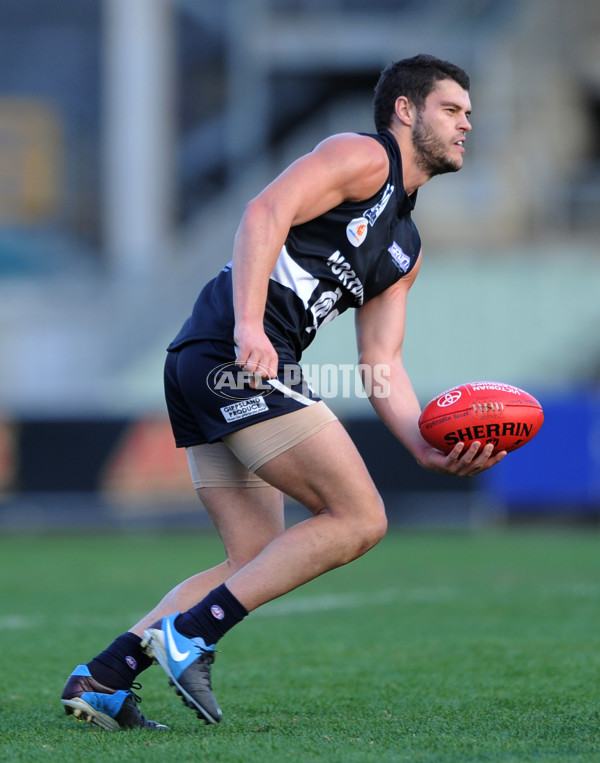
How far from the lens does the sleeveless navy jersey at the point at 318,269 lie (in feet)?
14.0

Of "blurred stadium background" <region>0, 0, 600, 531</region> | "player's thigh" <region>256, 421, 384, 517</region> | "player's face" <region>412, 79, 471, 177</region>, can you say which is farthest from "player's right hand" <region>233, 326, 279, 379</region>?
"blurred stadium background" <region>0, 0, 600, 531</region>

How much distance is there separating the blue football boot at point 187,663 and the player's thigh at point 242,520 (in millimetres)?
442

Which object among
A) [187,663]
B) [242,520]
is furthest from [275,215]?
[187,663]

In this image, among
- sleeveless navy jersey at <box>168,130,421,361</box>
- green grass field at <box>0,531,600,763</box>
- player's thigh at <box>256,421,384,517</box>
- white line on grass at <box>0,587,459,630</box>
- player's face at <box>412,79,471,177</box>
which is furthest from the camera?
white line on grass at <box>0,587,459,630</box>

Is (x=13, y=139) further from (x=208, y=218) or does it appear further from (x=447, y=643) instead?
(x=447, y=643)

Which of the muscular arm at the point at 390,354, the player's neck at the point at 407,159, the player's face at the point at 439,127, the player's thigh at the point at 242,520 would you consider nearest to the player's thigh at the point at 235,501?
the player's thigh at the point at 242,520

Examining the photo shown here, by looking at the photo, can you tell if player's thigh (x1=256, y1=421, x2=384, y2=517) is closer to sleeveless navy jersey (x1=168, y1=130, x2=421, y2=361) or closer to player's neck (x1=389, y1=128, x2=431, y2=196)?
sleeveless navy jersey (x1=168, y1=130, x2=421, y2=361)

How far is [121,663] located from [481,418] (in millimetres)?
1485

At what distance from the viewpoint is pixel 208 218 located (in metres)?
22.4

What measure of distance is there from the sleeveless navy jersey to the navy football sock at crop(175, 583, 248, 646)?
835mm

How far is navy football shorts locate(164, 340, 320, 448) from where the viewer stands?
4141 mm

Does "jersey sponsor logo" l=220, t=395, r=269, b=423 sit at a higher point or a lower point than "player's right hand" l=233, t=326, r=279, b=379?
lower

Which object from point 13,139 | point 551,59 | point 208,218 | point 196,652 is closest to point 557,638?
point 196,652

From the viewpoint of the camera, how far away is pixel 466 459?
4.30 m
